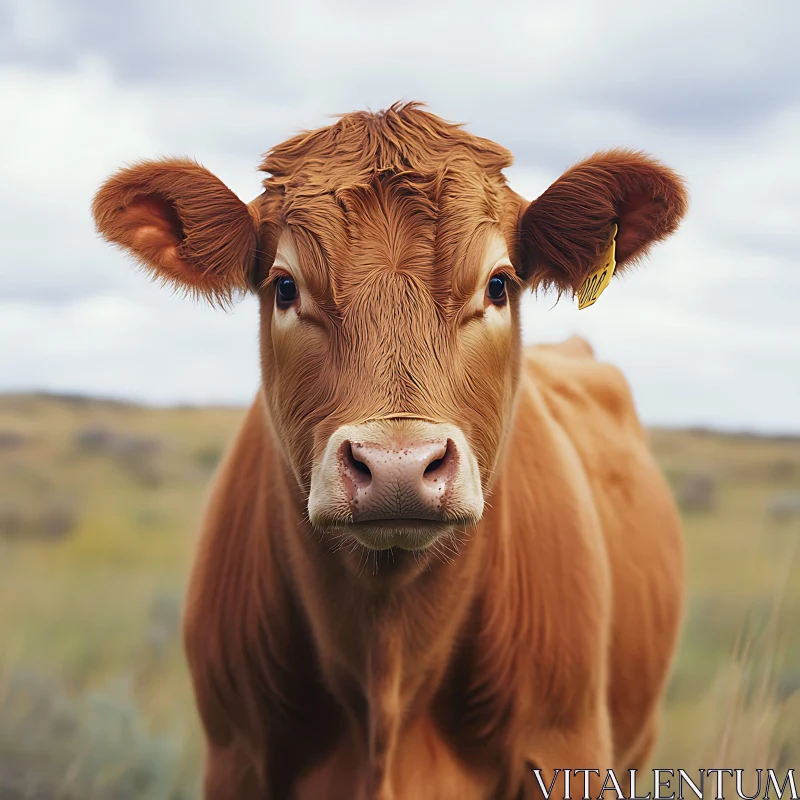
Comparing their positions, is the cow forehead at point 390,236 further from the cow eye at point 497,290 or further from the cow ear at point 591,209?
the cow ear at point 591,209

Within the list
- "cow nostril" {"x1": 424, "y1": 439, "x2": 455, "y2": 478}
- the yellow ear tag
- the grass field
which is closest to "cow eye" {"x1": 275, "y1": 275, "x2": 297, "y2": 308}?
"cow nostril" {"x1": 424, "y1": 439, "x2": 455, "y2": 478}

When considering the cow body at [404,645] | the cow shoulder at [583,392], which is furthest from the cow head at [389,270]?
the cow shoulder at [583,392]

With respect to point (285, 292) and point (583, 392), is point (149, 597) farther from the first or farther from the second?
point (285, 292)

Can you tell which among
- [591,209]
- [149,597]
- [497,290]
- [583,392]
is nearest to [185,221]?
[497,290]

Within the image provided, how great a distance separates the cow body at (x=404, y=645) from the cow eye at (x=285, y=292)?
70 cm

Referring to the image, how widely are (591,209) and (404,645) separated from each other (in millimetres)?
1826

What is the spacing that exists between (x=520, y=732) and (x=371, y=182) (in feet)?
7.31

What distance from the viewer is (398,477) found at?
9.25 ft

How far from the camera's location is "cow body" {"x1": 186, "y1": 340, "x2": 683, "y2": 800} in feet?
12.7

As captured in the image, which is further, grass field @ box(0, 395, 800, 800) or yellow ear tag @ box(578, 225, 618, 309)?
grass field @ box(0, 395, 800, 800)

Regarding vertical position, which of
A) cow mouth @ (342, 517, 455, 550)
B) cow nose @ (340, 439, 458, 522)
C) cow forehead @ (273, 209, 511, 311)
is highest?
cow forehead @ (273, 209, 511, 311)

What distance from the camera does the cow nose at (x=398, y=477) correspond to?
2.83m

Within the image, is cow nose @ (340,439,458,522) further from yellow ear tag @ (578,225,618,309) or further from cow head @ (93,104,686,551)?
yellow ear tag @ (578,225,618,309)

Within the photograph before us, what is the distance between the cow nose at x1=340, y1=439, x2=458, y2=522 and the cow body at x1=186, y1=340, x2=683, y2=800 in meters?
0.81
